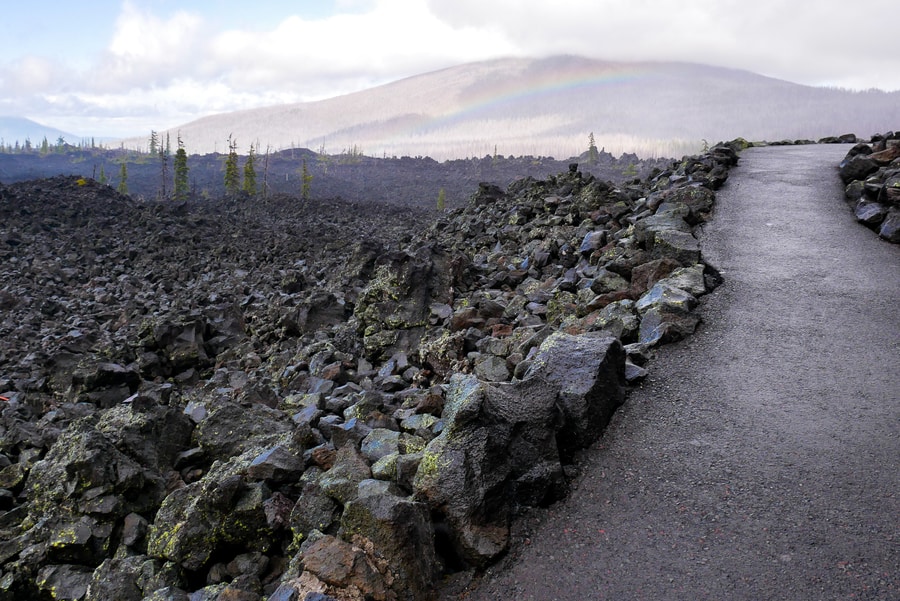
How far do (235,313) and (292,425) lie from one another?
1327cm

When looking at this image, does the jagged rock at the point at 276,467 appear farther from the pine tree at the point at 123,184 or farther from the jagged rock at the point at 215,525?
the pine tree at the point at 123,184

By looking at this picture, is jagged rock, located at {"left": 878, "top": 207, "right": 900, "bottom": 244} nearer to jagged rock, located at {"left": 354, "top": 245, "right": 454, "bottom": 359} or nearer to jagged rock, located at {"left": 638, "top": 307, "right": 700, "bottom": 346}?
jagged rock, located at {"left": 638, "top": 307, "right": 700, "bottom": 346}

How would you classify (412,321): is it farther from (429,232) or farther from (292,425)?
(429,232)

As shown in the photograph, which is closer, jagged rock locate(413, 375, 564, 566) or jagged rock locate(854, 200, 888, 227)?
jagged rock locate(413, 375, 564, 566)

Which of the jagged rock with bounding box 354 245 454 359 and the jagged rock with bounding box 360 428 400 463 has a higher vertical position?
the jagged rock with bounding box 354 245 454 359

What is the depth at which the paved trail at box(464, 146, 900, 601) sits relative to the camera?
15.1 feet

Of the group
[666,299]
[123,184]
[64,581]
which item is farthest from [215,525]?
[123,184]

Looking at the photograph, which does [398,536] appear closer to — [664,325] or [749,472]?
[749,472]

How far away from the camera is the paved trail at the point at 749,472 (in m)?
4.59

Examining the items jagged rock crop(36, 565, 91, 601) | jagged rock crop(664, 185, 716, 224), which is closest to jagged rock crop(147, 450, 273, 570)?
jagged rock crop(36, 565, 91, 601)

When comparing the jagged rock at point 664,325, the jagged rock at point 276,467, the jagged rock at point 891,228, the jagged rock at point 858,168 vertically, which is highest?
the jagged rock at point 858,168

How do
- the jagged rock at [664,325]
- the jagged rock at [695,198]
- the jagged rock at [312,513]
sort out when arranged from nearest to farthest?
the jagged rock at [312,513] → the jagged rock at [664,325] → the jagged rock at [695,198]

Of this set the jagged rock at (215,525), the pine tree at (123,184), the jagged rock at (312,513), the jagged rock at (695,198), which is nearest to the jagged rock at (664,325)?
the jagged rock at (312,513)

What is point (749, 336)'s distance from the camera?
8750 mm
